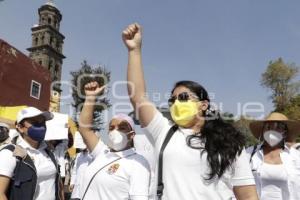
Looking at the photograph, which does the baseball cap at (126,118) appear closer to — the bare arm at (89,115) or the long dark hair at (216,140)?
the bare arm at (89,115)

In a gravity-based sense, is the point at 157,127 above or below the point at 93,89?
below

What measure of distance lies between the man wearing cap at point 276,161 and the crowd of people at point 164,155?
12mm

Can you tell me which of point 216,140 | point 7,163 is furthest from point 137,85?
point 7,163

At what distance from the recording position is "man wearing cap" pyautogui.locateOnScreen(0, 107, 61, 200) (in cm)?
350

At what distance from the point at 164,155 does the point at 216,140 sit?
331 mm

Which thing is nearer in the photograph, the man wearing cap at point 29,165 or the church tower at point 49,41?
the man wearing cap at point 29,165

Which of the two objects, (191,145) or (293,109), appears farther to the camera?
(293,109)

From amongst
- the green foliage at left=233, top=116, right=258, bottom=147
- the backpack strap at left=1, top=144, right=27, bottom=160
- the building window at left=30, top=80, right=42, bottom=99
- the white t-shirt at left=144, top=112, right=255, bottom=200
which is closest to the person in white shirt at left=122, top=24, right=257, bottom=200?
the white t-shirt at left=144, top=112, right=255, bottom=200

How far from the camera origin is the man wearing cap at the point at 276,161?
4.75 metres

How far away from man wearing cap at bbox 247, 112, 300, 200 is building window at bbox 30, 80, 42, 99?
2370 centimetres

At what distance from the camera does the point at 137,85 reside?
2443mm

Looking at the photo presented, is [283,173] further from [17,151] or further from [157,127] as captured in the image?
[17,151]

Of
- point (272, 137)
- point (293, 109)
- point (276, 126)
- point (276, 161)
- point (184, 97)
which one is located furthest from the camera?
point (293, 109)

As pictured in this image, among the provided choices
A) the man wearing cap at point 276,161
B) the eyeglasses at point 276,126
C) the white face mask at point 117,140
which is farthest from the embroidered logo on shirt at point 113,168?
the eyeglasses at point 276,126
